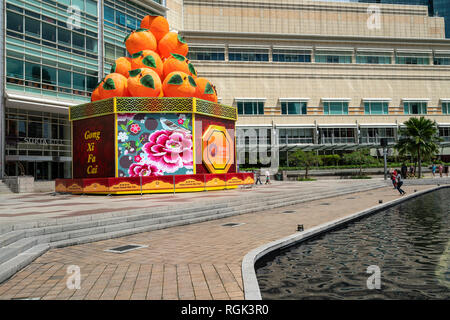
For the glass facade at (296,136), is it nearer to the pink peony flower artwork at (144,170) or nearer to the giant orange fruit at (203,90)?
the giant orange fruit at (203,90)

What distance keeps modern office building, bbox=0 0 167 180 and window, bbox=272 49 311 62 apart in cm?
2590

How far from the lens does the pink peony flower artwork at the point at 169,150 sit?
72.2 ft

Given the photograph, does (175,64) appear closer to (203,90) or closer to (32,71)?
(203,90)

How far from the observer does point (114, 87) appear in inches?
886

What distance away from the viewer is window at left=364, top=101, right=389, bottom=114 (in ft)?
193

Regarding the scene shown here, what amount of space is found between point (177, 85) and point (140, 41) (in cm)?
429

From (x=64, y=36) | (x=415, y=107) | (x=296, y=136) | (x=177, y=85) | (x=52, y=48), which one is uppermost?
(x=64, y=36)

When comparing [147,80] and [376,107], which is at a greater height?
[376,107]

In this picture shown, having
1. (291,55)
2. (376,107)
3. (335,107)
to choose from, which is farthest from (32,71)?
(376,107)

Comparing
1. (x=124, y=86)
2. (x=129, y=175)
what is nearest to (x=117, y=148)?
(x=129, y=175)

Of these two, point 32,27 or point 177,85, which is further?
point 32,27

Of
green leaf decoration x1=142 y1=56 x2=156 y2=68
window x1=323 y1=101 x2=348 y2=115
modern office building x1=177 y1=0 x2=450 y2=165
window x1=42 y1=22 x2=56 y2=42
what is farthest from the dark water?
window x1=323 y1=101 x2=348 y2=115

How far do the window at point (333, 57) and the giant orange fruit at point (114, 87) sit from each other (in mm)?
44454
